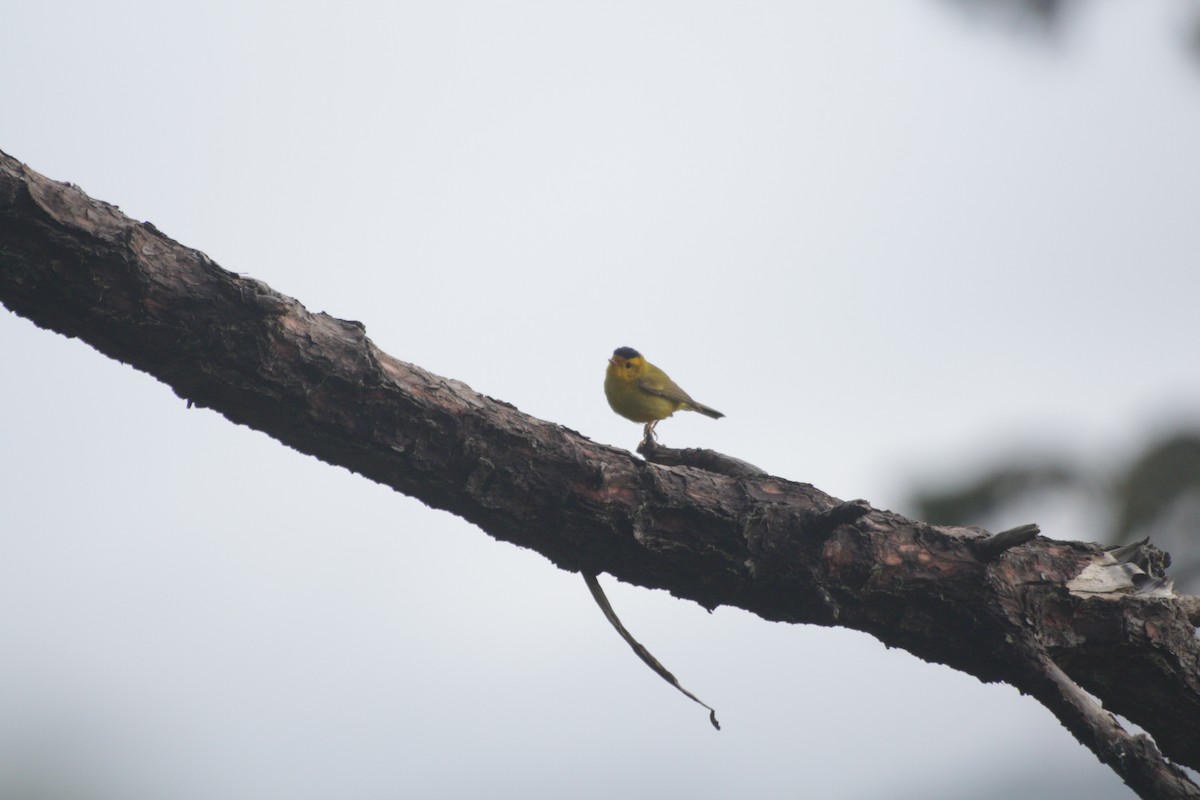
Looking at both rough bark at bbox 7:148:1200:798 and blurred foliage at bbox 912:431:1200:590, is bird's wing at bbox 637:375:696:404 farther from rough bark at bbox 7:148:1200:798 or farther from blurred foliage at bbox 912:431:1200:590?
rough bark at bbox 7:148:1200:798

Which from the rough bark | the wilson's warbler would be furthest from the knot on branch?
the wilson's warbler

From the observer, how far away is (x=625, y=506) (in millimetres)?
3410

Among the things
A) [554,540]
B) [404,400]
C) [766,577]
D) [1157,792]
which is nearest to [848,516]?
[766,577]

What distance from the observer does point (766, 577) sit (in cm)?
351

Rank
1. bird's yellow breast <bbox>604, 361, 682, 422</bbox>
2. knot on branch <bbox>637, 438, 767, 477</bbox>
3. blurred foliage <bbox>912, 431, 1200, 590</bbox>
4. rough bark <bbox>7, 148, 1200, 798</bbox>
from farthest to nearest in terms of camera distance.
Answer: bird's yellow breast <bbox>604, 361, 682, 422</bbox> → blurred foliage <bbox>912, 431, 1200, 590</bbox> → knot on branch <bbox>637, 438, 767, 477</bbox> → rough bark <bbox>7, 148, 1200, 798</bbox>

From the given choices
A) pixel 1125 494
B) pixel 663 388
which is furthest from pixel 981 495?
pixel 663 388

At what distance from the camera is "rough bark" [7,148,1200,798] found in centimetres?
288

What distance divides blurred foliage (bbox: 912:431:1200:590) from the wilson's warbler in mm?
2775

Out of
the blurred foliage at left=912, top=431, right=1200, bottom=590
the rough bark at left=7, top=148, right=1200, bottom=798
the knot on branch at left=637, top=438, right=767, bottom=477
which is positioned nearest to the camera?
the rough bark at left=7, top=148, right=1200, bottom=798

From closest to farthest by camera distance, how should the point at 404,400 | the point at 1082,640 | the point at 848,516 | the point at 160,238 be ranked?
the point at 160,238
the point at 404,400
the point at 848,516
the point at 1082,640

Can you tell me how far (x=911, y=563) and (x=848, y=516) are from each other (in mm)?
376

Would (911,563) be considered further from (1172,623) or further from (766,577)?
(1172,623)

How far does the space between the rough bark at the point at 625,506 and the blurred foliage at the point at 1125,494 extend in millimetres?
2323

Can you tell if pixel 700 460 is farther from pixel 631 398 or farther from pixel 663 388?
pixel 663 388
